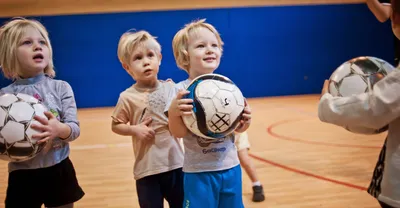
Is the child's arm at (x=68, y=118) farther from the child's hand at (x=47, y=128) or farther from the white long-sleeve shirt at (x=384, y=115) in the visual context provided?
the white long-sleeve shirt at (x=384, y=115)

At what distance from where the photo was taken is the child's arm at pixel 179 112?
6.30ft

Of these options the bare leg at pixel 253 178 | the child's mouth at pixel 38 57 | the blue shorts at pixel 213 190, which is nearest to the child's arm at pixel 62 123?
the child's mouth at pixel 38 57

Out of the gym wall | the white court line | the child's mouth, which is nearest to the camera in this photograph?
the child's mouth

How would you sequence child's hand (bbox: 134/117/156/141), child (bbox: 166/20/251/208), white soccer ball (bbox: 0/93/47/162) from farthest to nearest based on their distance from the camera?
child's hand (bbox: 134/117/156/141)
child (bbox: 166/20/251/208)
white soccer ball (bbox: 0/93/47/162)

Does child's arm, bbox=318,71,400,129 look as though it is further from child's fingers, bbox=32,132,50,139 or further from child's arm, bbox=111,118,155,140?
child's fingers, bbox=32,132,50,139

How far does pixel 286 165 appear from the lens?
14.9ft

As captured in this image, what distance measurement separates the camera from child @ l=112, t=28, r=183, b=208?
230 centimetres

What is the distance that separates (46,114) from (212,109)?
805 millimetres

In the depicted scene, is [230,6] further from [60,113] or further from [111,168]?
[60,113]

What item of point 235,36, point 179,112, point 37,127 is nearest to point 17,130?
point 37,127

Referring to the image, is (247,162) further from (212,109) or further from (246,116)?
(212,109)

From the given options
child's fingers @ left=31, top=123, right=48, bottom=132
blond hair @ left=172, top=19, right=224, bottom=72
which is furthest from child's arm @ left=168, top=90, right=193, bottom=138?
child's fingers @ left=31, top=123, right=48, bottom=132

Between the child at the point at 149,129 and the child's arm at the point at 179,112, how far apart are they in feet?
0.91

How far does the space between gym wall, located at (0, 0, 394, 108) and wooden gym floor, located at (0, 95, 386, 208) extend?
3596 mm
